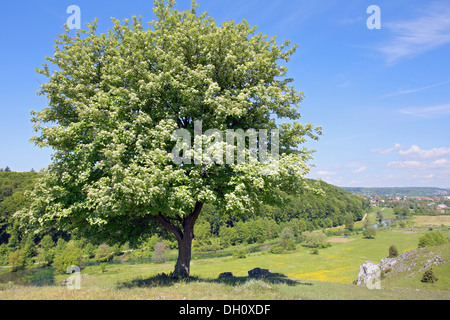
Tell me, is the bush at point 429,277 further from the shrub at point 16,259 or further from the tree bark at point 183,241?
the shrub at point 16,259

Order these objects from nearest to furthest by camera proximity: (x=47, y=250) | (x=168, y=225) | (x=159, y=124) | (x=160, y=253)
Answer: (x=159, y=124) < (x=168, y=225) < (x=47, y=250) < (x=160, y=253)

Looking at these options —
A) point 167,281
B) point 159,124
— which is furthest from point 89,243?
point 159,124

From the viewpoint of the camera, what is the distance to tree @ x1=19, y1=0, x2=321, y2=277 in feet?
51.4

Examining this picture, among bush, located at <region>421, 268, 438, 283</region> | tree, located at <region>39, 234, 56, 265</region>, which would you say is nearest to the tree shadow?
bush, located at <region>421, 268, 438, 283</region>

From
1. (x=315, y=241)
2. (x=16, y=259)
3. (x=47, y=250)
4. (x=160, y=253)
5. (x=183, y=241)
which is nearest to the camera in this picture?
(x=183, y=241)

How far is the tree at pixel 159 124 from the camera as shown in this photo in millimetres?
15672

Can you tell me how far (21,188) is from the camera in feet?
424

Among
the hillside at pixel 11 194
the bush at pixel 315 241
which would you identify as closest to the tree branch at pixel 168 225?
the hillside at pixel 11 194

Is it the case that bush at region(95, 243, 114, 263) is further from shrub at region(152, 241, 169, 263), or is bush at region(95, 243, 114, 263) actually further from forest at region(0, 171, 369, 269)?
shrub at region(152, 241, 169, 263)

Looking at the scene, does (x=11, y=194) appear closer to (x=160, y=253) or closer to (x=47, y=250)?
(x=47, y=250)

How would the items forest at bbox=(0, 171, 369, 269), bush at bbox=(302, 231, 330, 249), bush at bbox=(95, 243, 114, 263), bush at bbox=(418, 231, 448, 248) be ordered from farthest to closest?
bush at bbox=(302, 231, 330, 249), forest at bbox=(0, 171, 369, 269), bush at bbox=(95, 243, 114, 263), bush at bbox=(418, 231, 448, 248)

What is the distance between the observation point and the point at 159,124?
1677 cm
